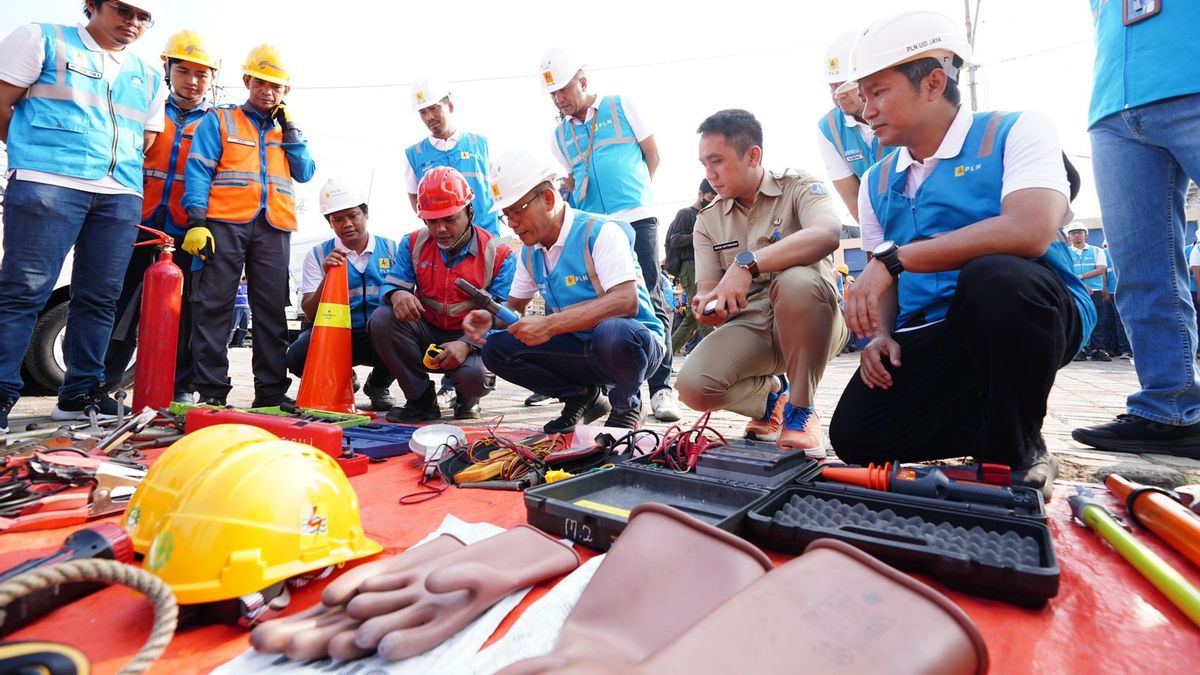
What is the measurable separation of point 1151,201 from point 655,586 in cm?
274

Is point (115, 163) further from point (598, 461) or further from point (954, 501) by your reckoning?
point (954, 501)

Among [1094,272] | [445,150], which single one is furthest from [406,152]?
[1094,272]

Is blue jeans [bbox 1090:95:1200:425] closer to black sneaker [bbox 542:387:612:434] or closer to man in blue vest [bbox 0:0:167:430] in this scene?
black sneaker [bbox 542:387:612:434]

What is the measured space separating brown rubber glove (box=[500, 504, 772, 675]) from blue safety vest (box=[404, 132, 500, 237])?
394 centimetres

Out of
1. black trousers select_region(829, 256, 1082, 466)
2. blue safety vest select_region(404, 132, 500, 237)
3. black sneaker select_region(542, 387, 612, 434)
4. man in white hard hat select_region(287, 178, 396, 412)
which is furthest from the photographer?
blue safety vest select_region(404, 132, 500, 237)

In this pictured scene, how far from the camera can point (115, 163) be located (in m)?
3.44

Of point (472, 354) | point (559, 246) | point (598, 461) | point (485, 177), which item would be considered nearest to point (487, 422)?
point (472, 354)

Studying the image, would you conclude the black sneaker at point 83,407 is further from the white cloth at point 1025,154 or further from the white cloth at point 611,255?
the white cloth at point 1025,154

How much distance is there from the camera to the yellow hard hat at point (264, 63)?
384 cm

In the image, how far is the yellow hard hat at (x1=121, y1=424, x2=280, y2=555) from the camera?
129cm

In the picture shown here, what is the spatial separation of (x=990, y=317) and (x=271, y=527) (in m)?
1.95

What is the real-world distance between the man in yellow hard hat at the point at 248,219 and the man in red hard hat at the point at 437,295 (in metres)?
0.83

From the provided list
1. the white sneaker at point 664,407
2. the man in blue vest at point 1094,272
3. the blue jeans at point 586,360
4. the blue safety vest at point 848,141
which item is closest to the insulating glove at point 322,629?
the blue jeans at point 586,360

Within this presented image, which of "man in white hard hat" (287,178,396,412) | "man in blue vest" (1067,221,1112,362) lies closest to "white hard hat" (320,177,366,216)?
"man in white hard hat" (287,178,396,412)
